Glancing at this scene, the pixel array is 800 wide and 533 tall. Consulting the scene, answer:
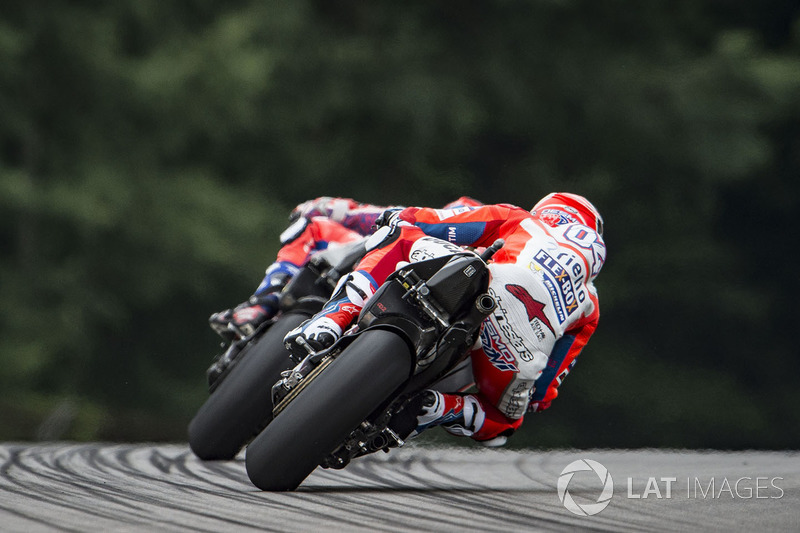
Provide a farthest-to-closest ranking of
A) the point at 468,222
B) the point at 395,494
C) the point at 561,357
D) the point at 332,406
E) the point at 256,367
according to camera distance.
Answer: the point at 256,367, the point at 561,357, the point at 468,222, the point at 395,494, the point at 332,406

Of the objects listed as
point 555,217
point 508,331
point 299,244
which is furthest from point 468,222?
point 299,244

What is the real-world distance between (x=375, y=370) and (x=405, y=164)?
1310 cm

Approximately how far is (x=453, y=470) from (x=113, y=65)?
10972 mm

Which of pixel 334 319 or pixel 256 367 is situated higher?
pixel 334 319

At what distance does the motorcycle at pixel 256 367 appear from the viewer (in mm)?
5754

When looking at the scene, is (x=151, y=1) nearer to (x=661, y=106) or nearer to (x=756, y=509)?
(x=661, y=106)

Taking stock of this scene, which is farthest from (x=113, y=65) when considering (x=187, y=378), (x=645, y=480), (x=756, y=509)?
(x=756, y=509)

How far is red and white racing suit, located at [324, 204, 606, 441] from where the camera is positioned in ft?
16.0

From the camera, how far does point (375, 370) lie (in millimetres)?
4309

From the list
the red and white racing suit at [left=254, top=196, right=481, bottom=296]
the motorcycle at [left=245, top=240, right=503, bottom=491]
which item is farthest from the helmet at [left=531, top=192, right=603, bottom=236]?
the red and white racing suit at [left=254, top=196, right=481, bottom=296]

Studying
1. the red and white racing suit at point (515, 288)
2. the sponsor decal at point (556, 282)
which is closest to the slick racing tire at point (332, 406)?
the red and white racing suit at point (515, 288)

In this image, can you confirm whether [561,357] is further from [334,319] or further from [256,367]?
[256,367]

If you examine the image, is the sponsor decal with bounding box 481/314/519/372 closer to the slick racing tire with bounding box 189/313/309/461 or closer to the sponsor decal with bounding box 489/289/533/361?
the sponsor decal with bounding box 489/289/533/361

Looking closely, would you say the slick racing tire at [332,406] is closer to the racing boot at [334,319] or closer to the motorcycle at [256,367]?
the racing boot at [334,319]
